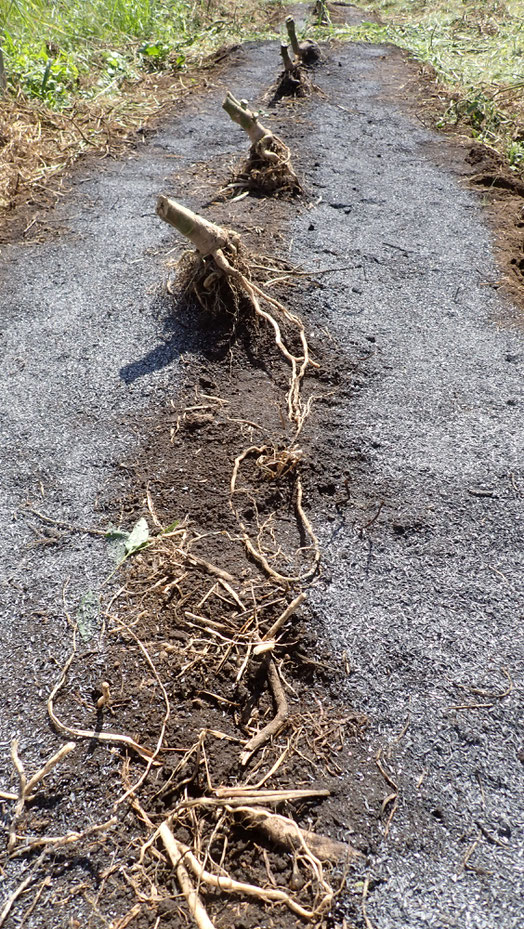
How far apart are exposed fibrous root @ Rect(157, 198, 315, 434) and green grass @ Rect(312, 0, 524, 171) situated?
3.08 metres

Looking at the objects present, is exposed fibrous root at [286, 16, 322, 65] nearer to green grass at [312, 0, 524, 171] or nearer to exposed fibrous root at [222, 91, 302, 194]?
green grass at [312, 0, 524, 171]

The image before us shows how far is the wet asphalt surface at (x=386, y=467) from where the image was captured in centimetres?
176

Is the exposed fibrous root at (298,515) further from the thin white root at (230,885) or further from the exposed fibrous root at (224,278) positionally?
the thin white root at (230,885)

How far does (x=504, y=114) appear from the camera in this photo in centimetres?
600

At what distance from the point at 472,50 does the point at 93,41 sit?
4590mm

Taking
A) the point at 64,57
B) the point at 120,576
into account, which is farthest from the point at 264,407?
the point at 64,57

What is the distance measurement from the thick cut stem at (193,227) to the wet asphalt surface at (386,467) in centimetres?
51

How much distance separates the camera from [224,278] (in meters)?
3.36

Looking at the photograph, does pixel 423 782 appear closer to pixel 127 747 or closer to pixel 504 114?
pixel 127 747

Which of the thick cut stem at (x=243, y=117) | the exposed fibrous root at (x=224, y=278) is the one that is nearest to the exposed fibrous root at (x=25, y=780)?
the exposed fibrous root at (x=224, y=278)

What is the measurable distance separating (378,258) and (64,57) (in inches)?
182

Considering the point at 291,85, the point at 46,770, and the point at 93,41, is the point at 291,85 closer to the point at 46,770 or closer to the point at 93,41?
the point at 93,41

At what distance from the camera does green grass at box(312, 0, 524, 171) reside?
596cm

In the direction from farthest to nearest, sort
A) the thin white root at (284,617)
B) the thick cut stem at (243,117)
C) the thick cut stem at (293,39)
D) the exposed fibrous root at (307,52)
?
1. the exposed fibrous root at (307,52)
2. the thick cut stem at (293,39)
3. the thick cut stem at (243,117)
4. the thin white root at (284,617)
